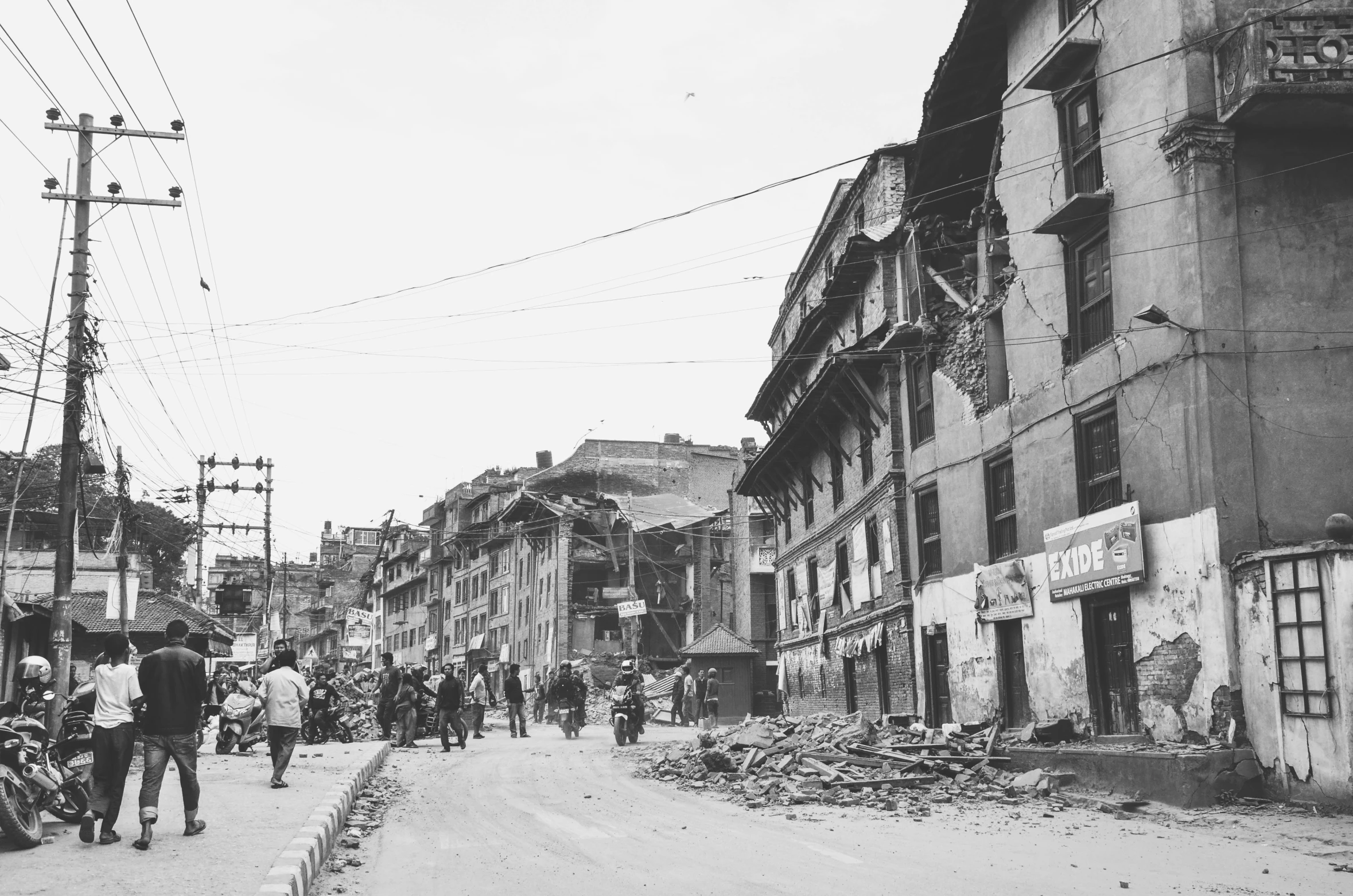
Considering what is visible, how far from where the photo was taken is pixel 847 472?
30.7 m

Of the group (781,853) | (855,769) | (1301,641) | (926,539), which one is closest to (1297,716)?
(1301,641)

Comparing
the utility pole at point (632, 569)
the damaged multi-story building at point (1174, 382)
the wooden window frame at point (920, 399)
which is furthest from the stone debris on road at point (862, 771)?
the utility pole at point (632, 569)

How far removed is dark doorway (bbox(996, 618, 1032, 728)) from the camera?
1953 cm

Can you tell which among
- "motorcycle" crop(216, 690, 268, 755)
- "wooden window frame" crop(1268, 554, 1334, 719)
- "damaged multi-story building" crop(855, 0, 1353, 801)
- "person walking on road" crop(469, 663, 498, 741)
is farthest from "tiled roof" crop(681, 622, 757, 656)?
"wooden window frame" crop(1268, 554, 1334, 719)

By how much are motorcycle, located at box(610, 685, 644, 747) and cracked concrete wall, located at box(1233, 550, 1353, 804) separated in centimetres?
1776

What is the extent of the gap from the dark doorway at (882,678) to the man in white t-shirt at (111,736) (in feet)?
63.4

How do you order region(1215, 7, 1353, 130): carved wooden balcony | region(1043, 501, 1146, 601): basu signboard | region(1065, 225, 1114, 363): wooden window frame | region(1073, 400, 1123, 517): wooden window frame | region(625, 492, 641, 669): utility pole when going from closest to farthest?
region(1215, 7, 1353, 130): carved wooden balcony, region(1043, 501, 1146, 601): basu signboard, region(1073, 400, 1123, 517): wooden window frame, region(1065, 225, 1114, 363): wooden window frame, region(625, 492, 641, 669): utility pole

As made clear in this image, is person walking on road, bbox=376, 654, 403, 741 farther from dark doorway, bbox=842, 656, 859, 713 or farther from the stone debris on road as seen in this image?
dark doorway, bbox=842, 656, 859, 713

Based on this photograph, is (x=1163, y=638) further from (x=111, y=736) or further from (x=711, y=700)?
(x=711, y=700)

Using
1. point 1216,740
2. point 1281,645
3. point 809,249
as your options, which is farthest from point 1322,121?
point 809,249

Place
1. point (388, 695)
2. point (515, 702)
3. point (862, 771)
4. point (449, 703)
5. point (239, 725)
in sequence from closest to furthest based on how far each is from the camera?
point (862, 771) → point (239, 725) → point (449, 703) → point (388, 695) → point (515, 702)

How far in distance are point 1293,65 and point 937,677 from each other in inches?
537

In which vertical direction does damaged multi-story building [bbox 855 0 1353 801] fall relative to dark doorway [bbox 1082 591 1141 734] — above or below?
above

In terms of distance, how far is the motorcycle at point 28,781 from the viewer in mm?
9039
